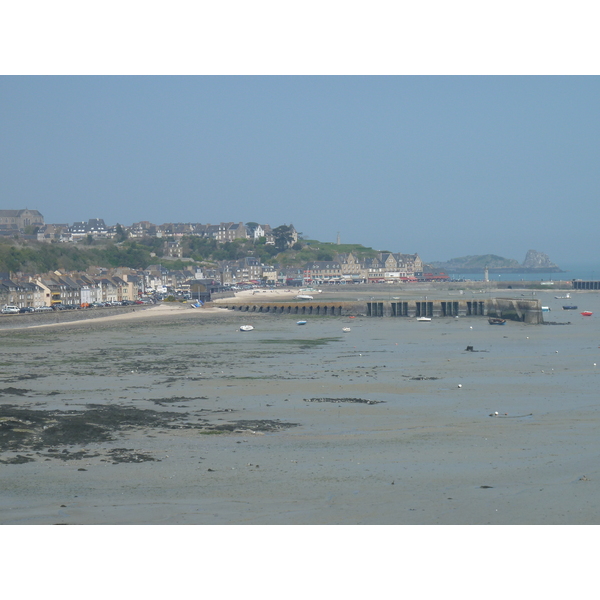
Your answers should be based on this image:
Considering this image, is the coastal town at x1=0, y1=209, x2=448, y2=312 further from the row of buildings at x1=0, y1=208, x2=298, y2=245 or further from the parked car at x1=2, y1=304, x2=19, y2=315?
the parked car at x1=2, y1=304, x2=19, y2=315

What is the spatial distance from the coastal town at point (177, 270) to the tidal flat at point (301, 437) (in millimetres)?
31176

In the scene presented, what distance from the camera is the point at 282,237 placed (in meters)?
124

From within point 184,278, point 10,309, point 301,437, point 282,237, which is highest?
point 282,237

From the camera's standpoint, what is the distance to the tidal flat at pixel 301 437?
9148 millimetres

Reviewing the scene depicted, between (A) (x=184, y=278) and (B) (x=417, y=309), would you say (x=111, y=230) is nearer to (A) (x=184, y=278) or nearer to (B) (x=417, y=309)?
(A) (x=184, y=278)

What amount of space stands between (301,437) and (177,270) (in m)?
81.6

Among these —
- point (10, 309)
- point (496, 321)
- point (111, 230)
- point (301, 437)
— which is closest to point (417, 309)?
point (496, 321)

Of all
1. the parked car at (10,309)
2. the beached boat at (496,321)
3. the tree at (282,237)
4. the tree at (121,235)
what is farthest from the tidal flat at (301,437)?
the tree at (282,237)

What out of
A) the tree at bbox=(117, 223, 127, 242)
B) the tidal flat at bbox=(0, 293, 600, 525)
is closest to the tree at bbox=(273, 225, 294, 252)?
the tree at bbox=(117, 223, 127, 242)

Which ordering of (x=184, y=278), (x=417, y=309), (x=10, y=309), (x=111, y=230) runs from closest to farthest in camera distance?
(x=10, y=309) < (x=417, y=309) < (x=184, y=278) < (x=111, y=230)

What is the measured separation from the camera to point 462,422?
543 inches

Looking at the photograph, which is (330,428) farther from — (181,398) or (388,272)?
(388,272)

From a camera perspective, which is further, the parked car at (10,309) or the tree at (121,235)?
the tree at (121,235)

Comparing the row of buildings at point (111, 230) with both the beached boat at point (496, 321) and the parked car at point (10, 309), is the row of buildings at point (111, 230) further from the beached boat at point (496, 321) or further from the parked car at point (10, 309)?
the beached boat at point (496, 321)
